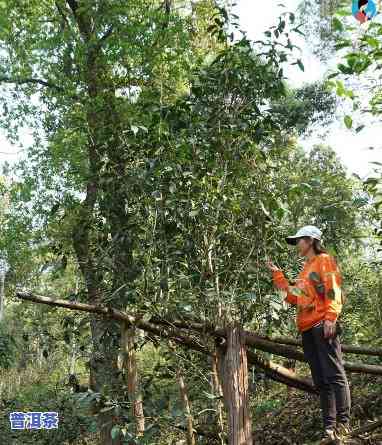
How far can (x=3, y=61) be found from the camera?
10.8 meters

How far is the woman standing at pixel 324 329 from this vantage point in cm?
361

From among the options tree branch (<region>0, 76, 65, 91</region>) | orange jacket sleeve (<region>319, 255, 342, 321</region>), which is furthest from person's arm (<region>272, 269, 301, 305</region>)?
tree branch (<region>0, 76, 65, 91</region>)

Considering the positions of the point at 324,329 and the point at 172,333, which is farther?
the point at 172,333

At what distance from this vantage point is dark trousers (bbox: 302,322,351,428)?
3623 mm

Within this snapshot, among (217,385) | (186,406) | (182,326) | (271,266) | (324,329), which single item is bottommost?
(186,406)

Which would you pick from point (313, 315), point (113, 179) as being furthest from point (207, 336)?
point (113, 179)

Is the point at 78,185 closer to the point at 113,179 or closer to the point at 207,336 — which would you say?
the point at 113,179

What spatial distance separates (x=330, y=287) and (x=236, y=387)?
896mm

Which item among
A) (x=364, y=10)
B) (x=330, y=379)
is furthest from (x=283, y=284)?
(x=364, y=10)

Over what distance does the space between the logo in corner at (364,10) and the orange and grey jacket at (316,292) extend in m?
1.52

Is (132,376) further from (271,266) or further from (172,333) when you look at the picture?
(271,266)

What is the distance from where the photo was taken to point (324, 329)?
3635 millimetres

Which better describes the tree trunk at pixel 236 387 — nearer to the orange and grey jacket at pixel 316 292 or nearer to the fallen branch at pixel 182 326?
the fallen branch at pixel 182 326

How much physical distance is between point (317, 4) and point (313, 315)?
11.3 meters
